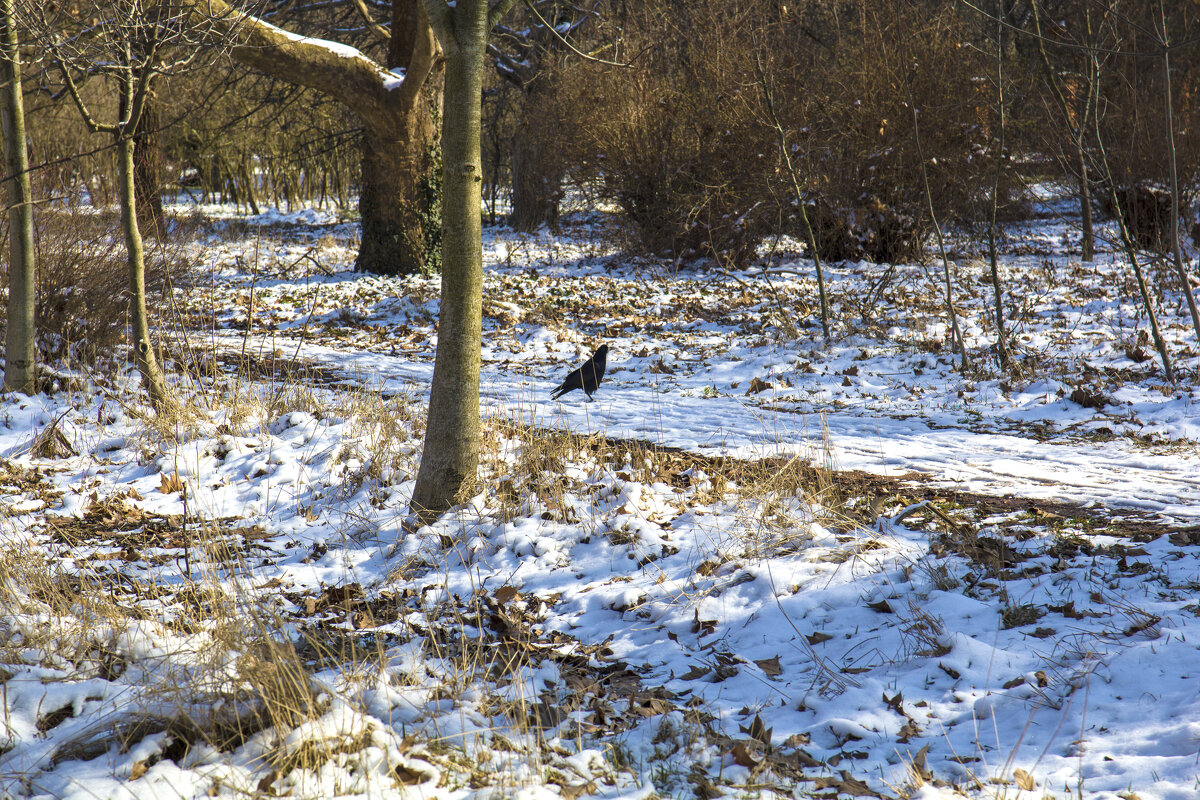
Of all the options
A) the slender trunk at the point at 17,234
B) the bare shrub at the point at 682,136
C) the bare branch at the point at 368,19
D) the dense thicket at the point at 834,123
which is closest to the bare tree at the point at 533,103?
the dense thicket at the point at 834,123

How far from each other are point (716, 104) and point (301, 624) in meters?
10.7

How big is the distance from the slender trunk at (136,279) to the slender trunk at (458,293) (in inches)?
101

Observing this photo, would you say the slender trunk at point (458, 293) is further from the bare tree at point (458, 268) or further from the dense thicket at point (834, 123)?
the dense thicket at point (834, 123)

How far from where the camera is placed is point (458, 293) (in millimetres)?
3992

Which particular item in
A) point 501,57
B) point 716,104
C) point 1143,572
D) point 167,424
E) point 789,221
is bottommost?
point 1143,572

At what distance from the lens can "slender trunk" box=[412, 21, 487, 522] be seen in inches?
151

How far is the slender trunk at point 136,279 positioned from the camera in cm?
537

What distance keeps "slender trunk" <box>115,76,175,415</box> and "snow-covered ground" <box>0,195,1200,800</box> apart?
224 millimetres

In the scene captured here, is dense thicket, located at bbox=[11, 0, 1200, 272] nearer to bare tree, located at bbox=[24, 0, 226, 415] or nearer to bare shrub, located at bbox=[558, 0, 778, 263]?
bare shrub, located at bbox=[558, 0, 778, 263]

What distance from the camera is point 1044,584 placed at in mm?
3229

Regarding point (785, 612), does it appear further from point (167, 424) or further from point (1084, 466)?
point (167, 424)

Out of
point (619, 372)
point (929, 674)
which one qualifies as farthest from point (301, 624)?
point (619, 372)

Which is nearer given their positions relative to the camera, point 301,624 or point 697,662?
point 697,662

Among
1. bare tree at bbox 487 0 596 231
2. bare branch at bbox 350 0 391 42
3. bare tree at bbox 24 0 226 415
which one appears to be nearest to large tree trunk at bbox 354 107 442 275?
bare branch at bbox 350 0 391 42
